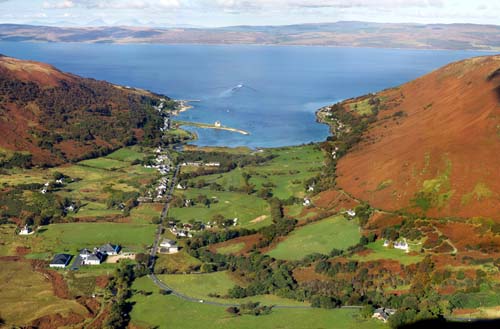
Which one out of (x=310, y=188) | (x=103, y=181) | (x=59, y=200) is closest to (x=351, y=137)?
(x=310, y=188)

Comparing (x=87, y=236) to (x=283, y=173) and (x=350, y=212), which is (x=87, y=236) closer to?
(x=350, y=212)

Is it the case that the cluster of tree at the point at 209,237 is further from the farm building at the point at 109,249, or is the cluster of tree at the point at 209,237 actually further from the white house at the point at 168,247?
the farm building at the point at 109,249

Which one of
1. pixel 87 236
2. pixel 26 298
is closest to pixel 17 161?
pixel 87 236

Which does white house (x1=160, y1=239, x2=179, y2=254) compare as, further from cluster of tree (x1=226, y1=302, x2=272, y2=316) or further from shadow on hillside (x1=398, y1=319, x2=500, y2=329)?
shadow on hillside (x1=398, y1=319, x2=500, y2=329)

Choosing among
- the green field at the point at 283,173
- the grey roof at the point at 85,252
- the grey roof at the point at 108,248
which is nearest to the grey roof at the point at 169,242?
the grey roof at the point at 108,248

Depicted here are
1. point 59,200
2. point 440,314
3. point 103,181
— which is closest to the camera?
point 440,314

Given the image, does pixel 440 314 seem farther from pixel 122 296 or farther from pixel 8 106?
pixel 8 106
